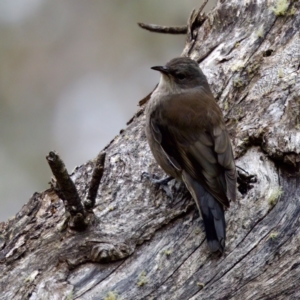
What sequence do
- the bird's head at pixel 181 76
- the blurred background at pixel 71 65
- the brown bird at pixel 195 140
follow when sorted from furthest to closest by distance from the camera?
the blurred background at pixel 71 65
the bird's head at pixel 181 76
the brown bird at pixel 195 140

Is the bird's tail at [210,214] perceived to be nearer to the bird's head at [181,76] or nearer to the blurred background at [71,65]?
the bird's head at [181,76]

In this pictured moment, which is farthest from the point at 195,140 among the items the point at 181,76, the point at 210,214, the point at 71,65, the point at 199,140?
the point at 71,65

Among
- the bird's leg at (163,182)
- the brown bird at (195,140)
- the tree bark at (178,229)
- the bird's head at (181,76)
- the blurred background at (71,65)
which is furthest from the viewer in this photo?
the blurred background at (71,65)

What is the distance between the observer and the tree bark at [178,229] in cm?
313

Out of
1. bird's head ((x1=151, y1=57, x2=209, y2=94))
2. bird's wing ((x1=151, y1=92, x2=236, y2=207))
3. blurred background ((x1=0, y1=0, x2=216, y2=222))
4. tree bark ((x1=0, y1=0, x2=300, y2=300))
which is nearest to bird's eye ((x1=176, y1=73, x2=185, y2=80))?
bird's head ((x1=151, y1=57, x2=209, y2=94))

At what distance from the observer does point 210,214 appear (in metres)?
3.35

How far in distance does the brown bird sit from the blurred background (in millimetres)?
3439

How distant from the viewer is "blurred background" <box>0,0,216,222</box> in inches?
303

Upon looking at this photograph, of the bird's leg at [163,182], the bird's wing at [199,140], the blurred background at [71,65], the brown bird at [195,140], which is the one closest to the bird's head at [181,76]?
the brown bird at [195,140]

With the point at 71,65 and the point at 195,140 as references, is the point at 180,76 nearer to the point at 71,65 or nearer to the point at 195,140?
the point at 195,140

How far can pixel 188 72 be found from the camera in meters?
4.36

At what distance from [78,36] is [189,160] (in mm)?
4942

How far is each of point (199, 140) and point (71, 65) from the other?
467 centimetres

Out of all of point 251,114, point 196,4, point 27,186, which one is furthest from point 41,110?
point 251,114
